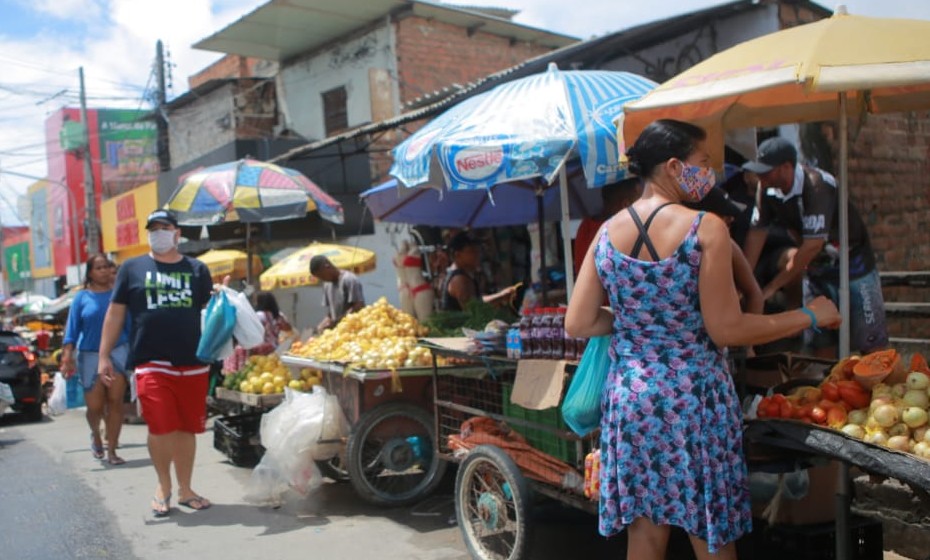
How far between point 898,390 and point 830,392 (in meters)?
0.24

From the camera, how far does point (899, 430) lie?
115 inches

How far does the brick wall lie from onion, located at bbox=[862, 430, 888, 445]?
50.8 ft

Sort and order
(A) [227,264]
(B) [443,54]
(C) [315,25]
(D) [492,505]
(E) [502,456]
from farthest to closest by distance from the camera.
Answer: (B) [443,54] < (C) [315,25] < (A) [227,264] < (D) [492,505] < (E) [502,456]

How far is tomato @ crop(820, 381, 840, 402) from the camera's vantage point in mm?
3205

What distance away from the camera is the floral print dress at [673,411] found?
2797mm

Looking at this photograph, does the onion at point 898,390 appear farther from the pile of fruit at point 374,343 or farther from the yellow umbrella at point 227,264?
the yellow umbrella at point 227,264

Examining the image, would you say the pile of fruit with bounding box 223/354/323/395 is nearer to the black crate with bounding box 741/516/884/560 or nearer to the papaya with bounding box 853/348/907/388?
the black crate with bounding box 741/516/884/560

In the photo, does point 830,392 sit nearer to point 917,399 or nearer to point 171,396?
point 917,399

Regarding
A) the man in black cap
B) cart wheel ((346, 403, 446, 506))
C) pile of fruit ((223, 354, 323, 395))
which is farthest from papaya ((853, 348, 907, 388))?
pile of fruit ((223, 354, 323, 395))

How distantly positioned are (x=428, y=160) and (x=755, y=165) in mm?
1877

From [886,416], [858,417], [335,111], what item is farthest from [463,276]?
[335,111]

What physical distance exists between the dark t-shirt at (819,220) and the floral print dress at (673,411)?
1821 mm

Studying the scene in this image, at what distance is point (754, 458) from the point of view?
3088mm

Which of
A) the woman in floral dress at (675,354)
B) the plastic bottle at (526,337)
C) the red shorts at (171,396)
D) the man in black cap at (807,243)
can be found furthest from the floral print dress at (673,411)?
the red shorts at (171,396)
